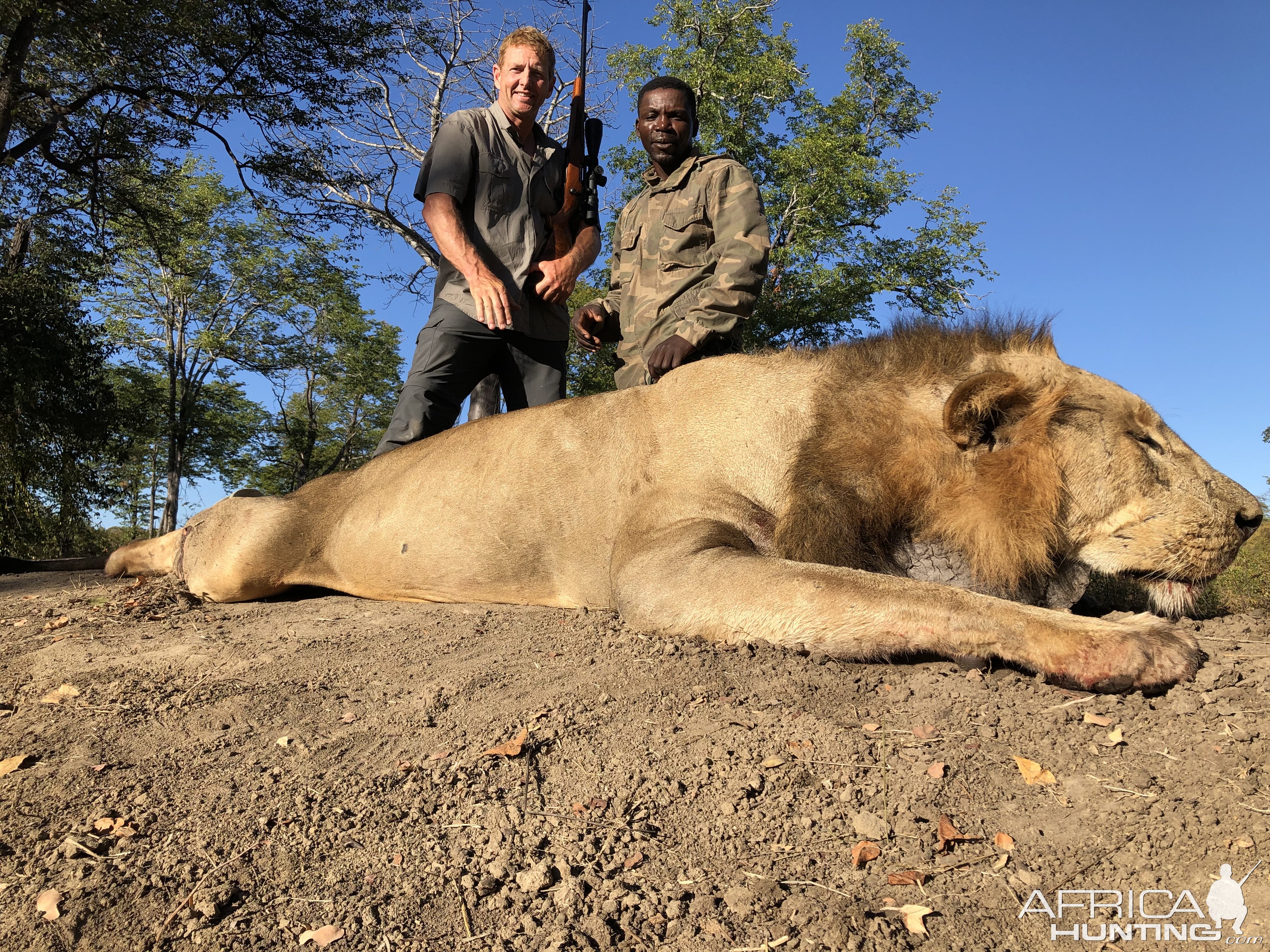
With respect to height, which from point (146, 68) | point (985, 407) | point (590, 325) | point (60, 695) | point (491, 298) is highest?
point (146, 68)

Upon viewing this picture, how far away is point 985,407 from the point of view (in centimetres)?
332

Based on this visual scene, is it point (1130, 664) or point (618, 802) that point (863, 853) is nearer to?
point (618, 802)

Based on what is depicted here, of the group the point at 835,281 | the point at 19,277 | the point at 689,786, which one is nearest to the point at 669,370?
the point at 689,786

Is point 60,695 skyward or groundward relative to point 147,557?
groundward

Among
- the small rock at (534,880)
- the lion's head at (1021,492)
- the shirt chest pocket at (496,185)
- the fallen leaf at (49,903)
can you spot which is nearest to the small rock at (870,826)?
the small rock at (534,880)

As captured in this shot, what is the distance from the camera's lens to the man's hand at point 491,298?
5.14 meters

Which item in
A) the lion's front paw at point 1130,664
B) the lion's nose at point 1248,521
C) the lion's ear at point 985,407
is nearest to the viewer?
the lion's front paw at point 1130,664

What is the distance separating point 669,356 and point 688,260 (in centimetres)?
132

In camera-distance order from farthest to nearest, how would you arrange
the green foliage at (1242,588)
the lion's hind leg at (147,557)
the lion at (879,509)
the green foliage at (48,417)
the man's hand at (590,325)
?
the green foliage at (48,417) → the man's hand at (590,325) → the lion's hind leg at (147,557) → the green foliage at (1242,588) → the lion at (879,509)

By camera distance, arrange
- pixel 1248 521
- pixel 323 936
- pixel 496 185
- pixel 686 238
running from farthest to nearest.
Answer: pixel 496 185 → pixel 686 238 → pixel 1248 521 → pixel 323 936

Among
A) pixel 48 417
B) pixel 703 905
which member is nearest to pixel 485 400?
pixel 703 905

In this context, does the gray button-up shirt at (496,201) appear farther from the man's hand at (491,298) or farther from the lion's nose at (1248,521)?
the lion's nose at (1248,521)

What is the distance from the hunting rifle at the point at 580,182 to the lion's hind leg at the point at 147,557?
11.7ft

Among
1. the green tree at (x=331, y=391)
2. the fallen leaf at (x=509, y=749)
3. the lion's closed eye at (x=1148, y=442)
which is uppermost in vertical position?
the green tree at (x=331, y=391)
